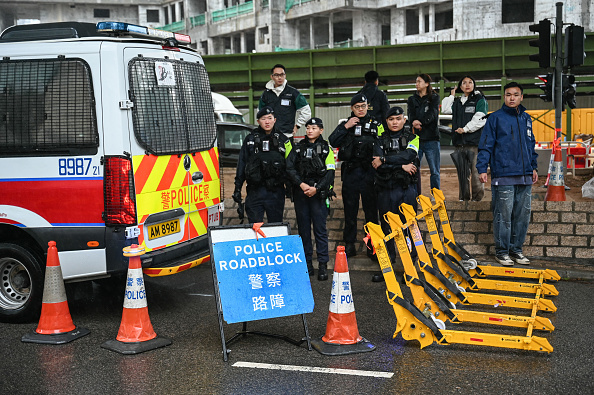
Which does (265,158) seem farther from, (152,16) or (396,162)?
(152,16)

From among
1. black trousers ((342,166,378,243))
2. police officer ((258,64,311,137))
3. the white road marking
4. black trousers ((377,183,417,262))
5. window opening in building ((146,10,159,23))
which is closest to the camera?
the white road marking

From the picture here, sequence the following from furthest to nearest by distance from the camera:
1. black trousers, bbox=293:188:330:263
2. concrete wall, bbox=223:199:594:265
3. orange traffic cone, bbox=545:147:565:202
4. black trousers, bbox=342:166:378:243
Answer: orange traffic cone, bbox=545:147:565:202 < concrete wall, bbox=223:199:594:265 < black trousers, bbox=342:166:378:243 < black trousers, bbox=293:188:330:263

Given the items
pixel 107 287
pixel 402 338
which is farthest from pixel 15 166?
pixel 402 338

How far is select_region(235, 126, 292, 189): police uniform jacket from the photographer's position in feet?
26.3

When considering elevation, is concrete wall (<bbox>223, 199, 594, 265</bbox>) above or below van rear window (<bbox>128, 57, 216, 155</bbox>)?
below

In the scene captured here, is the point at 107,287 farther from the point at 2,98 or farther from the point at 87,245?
the point at 2,98

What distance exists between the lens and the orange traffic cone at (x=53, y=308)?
5.92 meters

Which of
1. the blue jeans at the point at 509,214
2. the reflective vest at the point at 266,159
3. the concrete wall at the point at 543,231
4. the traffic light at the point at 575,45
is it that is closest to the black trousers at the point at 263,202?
the reflective vest at the point at 266,159

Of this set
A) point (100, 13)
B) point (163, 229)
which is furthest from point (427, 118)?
point (100, 13)

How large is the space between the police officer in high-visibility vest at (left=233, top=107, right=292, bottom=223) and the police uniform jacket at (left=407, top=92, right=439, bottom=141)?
2543mm

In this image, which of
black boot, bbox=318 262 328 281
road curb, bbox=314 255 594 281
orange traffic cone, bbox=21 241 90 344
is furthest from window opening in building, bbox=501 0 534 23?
orange traffic cone, bbox=21 241 90 344

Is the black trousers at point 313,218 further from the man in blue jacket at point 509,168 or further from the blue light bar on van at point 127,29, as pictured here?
the blue light bar on van at point 127,29

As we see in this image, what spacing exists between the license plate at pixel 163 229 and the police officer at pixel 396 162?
2.54m

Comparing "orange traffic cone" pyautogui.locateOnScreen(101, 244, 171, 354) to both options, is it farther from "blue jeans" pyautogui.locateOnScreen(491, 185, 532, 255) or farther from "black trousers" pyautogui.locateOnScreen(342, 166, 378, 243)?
"blue jeans" pyautogui.locateOnScreen(491, 185, 532, 255)
